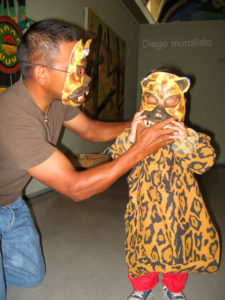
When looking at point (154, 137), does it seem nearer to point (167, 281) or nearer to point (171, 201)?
point (171, 201)

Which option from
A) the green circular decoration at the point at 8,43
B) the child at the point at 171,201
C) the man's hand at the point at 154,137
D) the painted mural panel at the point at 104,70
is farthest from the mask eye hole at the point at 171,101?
the painted mural panel at the point at 104,70

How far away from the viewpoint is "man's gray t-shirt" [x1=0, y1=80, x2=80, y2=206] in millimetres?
1419

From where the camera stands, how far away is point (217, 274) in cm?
201

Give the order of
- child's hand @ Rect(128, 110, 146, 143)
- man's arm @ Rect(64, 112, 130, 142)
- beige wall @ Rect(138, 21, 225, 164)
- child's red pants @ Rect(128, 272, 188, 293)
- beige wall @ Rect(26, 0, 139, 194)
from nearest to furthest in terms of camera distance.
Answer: child's hand @ Rect(128, 110, 146, 143) < child's red pants @ Rect(128, 272, 188, 293) < man's arm @ Rect(64, 112, 130, 142) < beige wall @ Rect(26, 0, 139, 194) < beige wall @ Rect(138, 21, 225, 164)

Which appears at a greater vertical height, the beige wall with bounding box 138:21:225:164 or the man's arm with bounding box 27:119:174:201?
the beige wall with bounding box 138:21:225:164

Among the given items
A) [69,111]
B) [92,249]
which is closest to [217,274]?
[92,249]

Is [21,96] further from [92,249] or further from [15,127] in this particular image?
[92,249]

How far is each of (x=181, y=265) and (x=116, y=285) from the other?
645mm

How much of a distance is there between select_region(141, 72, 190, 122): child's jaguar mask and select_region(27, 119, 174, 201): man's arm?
0.11 metres

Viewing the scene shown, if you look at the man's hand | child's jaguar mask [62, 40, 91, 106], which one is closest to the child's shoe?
the man's hand

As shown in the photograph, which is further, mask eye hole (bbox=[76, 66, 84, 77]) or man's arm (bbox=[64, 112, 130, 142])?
man's arm (bbox=[64, 112, 130, 142])

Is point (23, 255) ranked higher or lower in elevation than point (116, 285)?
higher

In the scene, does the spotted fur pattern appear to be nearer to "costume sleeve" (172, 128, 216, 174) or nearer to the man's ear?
"costume sleeve" (172, 128, 216, 174)

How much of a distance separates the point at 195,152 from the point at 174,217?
0.39 meters
